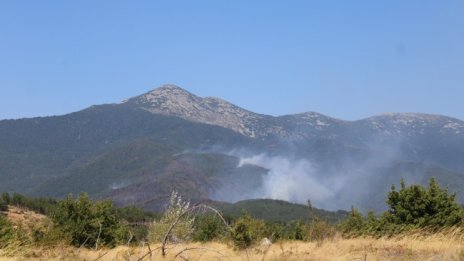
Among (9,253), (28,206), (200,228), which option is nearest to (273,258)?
(9,253)

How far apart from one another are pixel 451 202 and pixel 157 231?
584 inches

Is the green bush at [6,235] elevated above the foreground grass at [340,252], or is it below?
below

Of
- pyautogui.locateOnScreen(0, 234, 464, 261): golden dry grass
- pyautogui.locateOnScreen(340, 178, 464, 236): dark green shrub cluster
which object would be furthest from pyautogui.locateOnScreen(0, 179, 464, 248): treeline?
pyautogui.locateOnScreen(0, 234, 464, 261): golden dry grass

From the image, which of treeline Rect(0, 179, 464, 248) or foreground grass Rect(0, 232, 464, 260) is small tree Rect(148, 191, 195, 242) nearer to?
treeline Rect(0, 179, 464, 248)

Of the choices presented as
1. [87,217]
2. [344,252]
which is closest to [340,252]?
[344,252]

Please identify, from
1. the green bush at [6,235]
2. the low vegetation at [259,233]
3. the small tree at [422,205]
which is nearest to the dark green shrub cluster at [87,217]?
the low vegetation at [259,233]

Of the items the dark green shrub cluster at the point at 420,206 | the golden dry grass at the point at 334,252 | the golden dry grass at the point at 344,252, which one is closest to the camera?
the golden dry grass at the point at 334,252

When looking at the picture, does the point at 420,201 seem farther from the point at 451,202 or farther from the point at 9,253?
the point at 9,253

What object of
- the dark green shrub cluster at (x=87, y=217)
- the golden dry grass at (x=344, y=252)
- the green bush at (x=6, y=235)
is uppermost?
the golden dry grass at (x=344, y=252)

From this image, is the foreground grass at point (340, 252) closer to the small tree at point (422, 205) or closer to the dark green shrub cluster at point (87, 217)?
the small tree at point (422, 205)

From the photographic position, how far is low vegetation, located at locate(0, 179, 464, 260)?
9.04 m

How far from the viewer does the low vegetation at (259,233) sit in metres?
9.04

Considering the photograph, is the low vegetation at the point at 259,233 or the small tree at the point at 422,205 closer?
the low vegetation at the point at 259,233

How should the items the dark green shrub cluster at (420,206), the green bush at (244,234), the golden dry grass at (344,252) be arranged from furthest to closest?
the dark green shrub cluster at (420,206) → the green bush at (244,234) → the golden dry grass at (344,252)
